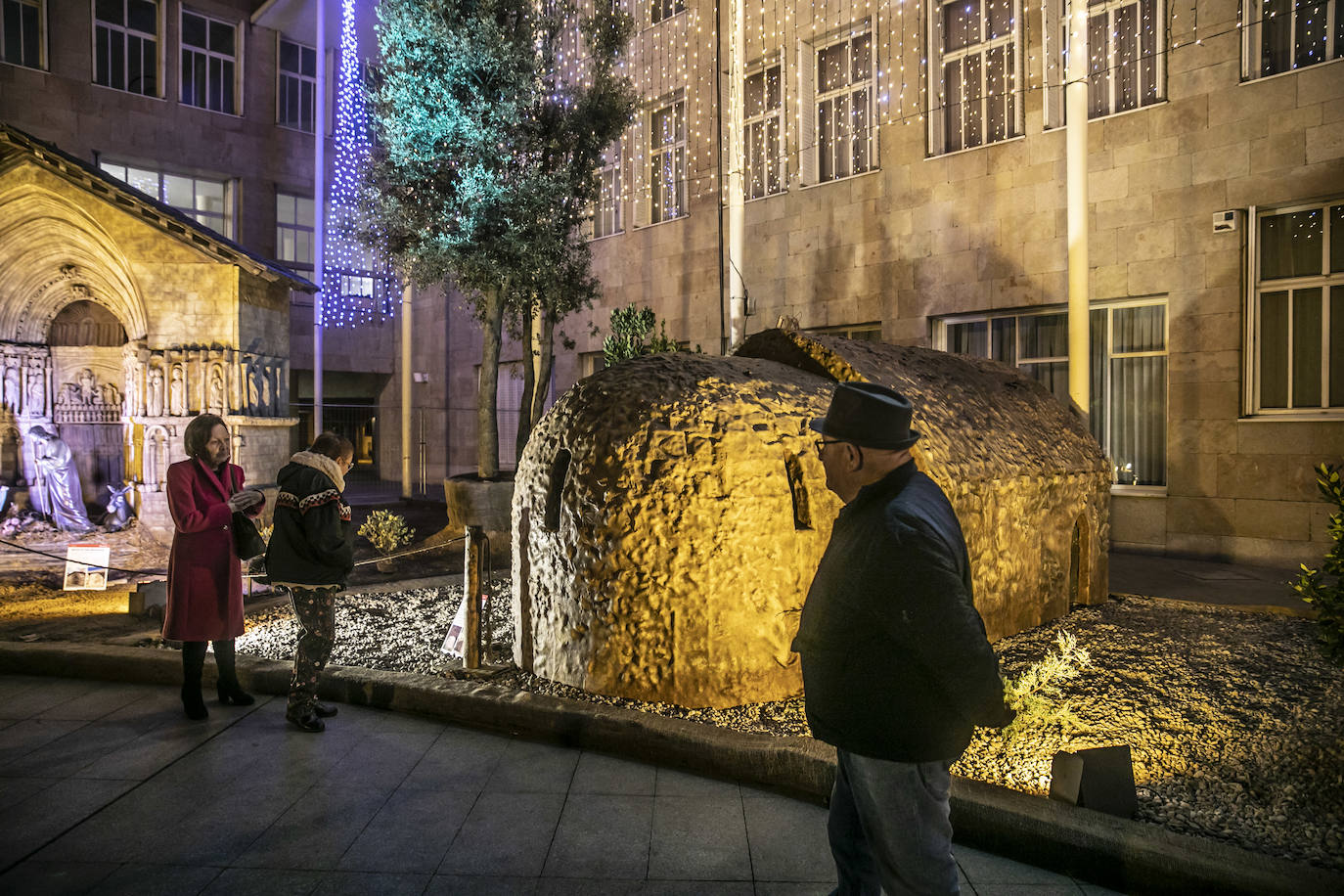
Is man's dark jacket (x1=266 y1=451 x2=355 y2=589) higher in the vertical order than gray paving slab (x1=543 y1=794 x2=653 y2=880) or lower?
higher

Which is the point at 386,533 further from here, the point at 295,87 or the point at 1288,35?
the point at 295,87

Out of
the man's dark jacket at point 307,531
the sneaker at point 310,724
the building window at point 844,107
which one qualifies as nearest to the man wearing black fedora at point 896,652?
the man's dark jacket at point 307,531

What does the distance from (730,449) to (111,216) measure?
36.2 ft

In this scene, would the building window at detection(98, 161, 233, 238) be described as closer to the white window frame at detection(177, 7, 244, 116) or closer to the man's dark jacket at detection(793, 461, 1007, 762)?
the white window frame at detection(177, 7, 244, 116)

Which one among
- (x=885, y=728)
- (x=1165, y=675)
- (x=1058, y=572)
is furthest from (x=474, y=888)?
(x=1058, y=572)

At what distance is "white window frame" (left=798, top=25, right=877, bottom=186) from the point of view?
12.4 metres

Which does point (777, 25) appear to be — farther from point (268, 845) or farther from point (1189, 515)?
point (268, 845)

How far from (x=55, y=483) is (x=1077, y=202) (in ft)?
47.3

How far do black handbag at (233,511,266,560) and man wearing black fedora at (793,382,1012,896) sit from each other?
3.60 metres

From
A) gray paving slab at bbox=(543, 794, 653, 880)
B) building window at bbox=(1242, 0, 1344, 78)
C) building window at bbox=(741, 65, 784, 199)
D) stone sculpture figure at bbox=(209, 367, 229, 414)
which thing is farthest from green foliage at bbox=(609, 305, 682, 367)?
Answer: building window at bbox=(1242, 0, 1344, 78)

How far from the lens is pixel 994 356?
11.4m

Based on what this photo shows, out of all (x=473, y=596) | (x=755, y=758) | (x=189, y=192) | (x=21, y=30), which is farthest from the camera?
(x=189, y=192)

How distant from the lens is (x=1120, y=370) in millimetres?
10367

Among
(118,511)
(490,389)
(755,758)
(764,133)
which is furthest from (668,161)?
(755,758)
